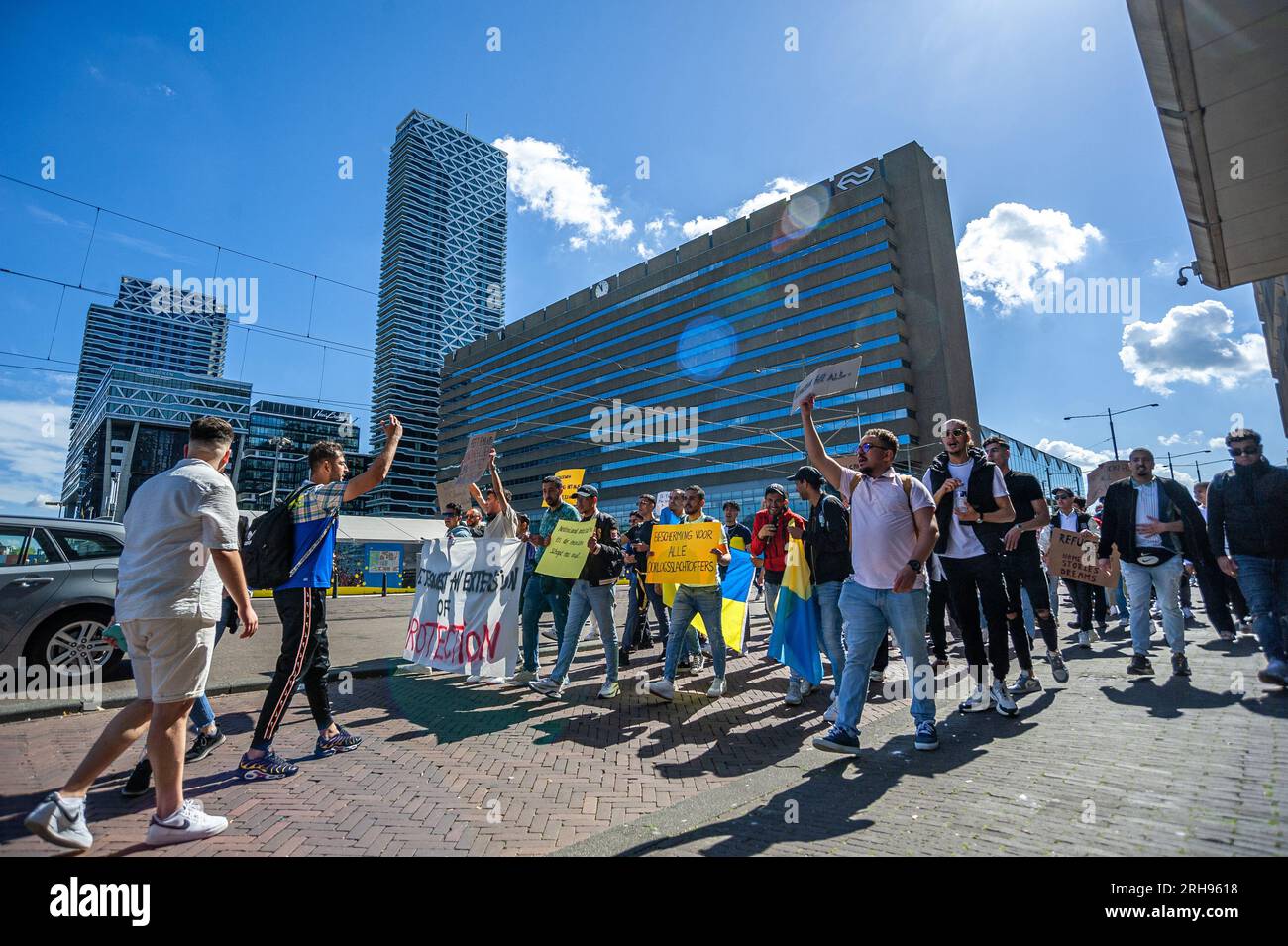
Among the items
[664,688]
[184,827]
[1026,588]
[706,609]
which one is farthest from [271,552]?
[1026,588]

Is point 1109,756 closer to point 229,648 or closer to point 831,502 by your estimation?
point 831,502

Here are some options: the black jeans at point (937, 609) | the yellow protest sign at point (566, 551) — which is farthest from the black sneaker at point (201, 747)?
the black jeans at point (937, 609)

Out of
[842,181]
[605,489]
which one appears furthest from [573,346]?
[842,181]

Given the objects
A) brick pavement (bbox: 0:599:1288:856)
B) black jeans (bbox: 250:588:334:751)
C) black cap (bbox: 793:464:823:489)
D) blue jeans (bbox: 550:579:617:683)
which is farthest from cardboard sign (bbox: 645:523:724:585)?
black jeans (bbox: 250:588:334:751)

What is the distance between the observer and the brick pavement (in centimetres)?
239

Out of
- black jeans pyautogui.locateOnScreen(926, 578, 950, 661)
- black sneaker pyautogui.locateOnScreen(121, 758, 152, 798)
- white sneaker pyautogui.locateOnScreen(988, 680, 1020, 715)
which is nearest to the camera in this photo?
black sneaker pyautogui.locateOnScreen(121, 758, 152, 798)

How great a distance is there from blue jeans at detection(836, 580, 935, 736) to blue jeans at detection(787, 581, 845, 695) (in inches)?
38.7

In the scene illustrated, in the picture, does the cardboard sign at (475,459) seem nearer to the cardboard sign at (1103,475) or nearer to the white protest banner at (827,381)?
the white protest banner at (827,381)

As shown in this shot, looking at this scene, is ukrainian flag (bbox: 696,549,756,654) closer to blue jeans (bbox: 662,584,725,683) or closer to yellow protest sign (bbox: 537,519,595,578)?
blue jeans (bbox: 662,584,725,683)

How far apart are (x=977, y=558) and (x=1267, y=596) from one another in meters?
2.35

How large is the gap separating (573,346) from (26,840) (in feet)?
321

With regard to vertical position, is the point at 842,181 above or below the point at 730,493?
above

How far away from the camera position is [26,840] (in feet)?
8.42

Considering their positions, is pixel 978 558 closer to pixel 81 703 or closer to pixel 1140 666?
pixel 1140 666
